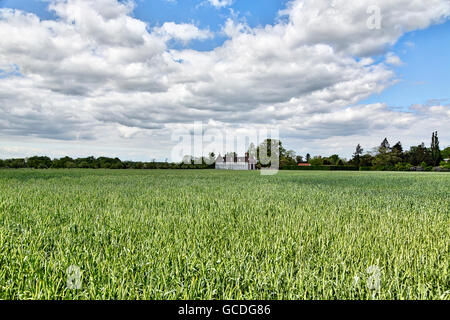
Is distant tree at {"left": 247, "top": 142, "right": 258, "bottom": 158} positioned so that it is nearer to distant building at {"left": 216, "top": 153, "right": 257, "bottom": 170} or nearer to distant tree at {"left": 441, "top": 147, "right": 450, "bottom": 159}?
distant building at {"left": 216, "top": 153, "right": 257, "bottom": 170}

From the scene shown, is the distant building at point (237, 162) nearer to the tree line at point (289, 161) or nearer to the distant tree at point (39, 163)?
the tree line at point (289, 161)

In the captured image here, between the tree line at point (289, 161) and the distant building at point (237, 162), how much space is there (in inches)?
70.8

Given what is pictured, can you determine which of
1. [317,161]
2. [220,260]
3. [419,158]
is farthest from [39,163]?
[419,158]

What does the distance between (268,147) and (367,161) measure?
38.9 metres

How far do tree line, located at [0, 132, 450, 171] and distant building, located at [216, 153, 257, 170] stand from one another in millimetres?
1798

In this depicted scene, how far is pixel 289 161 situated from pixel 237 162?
63.3ft

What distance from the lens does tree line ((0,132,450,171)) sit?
4953 cm

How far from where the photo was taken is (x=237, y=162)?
10000cm

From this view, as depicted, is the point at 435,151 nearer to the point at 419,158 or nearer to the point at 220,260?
the point at 419,158

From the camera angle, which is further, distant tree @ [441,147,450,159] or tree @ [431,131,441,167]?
distant tree @ [441,147,450,159]

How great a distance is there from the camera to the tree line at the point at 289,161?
49.5m

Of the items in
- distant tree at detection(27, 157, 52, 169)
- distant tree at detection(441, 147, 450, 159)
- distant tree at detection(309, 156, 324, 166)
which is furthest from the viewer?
distant tree at detection(441, 147, 450, 159)

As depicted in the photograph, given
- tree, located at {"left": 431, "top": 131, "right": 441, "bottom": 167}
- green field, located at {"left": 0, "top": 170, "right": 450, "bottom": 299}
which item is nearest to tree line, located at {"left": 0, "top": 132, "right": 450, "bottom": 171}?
tree, located at {"left": 431, "top": 131, "right": 441, "bottom": 167}
